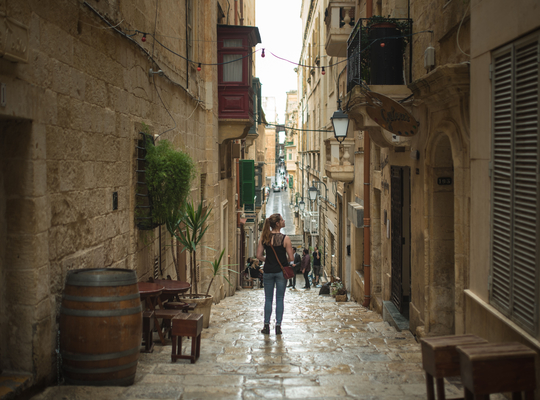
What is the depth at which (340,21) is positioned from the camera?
42.5ft

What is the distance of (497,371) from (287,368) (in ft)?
8.54

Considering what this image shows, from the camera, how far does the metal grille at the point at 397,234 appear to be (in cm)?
838

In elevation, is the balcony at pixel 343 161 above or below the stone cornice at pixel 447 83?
below

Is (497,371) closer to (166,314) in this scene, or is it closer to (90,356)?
(90,356)

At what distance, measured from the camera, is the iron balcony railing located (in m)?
7.69

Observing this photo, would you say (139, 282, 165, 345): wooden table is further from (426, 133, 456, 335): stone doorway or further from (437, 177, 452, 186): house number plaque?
(437, 177, 452, 186): house number plaque

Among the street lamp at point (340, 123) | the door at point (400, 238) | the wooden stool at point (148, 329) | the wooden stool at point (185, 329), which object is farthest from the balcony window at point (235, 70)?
the wooden stool at point (185, 329)

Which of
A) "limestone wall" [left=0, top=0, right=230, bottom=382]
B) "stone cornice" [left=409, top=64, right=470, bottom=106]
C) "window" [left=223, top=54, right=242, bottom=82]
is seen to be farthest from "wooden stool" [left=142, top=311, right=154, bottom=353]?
"window" [left=223, top=54, right=242, bottom=82]

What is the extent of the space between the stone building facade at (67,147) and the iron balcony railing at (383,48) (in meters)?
2.98

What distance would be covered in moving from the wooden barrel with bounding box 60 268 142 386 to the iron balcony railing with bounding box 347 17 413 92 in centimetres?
527

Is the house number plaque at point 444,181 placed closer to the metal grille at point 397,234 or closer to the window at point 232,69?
the metal grille at point 397,234

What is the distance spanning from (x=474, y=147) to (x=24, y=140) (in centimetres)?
374

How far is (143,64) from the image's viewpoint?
6621 millimetres

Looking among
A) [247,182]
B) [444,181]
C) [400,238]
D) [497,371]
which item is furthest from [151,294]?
[247,182]
